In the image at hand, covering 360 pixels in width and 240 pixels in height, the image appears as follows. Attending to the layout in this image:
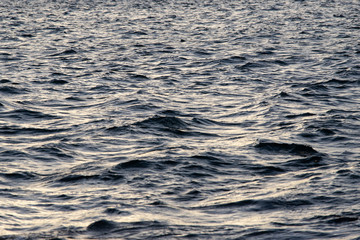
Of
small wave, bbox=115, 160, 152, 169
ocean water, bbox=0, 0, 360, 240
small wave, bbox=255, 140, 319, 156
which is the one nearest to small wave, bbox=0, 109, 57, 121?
ocean water, bbox=0, 0, 360, 240

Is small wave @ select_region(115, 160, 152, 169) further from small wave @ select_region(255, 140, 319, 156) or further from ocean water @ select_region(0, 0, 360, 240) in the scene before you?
small wave @ select_region(255, 140, 319, 156)

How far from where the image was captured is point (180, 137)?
51.3 feet

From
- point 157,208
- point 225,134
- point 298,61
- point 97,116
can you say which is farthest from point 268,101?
point 157,208

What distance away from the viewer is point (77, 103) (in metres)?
19.4

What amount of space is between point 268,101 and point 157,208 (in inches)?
365

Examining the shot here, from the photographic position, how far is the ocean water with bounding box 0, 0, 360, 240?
10539 millimetres

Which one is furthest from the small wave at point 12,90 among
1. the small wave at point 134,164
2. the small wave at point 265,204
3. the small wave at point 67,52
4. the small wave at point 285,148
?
the small wave at point 265,204

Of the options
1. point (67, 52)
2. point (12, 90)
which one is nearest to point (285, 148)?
point (12, 90)

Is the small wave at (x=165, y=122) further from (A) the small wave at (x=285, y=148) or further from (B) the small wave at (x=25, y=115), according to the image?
(B) the small wave at (x=25, y=115)

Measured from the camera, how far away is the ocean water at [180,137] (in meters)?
10.5

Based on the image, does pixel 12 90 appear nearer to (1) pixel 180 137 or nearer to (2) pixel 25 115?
(2) pixel 25 115

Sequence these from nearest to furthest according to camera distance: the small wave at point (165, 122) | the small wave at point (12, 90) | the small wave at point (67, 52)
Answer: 1. the small wave at point (165, 122)
2. the small wave at point (12, 90)
3. the small wave at point (67, 52)

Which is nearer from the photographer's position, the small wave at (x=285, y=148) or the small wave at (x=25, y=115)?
the small wave at (x=285, y=148)

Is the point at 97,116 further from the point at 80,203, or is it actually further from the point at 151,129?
the point at 80,203
